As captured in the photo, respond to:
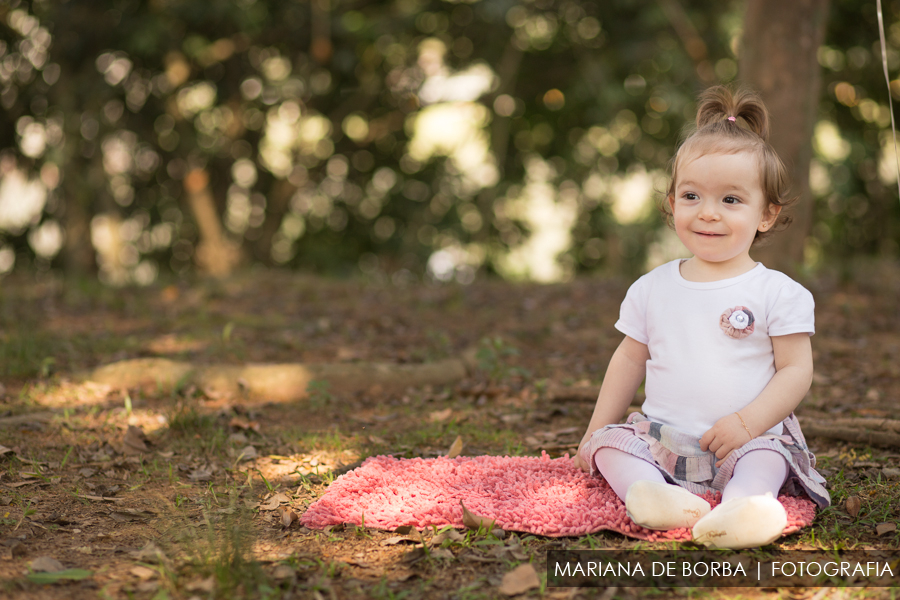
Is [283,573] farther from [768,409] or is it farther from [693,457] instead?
[768,409]

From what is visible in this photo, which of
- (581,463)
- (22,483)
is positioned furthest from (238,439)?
(581,463)

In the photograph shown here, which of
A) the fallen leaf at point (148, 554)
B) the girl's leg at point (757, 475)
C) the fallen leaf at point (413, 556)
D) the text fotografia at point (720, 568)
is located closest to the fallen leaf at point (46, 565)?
the fallen leaf at point (148, 554)

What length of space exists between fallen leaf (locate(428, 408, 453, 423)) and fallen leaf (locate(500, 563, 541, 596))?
5.32 feet

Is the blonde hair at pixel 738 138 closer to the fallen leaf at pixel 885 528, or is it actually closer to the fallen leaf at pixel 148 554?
the fallen leaf at pixel 885 528

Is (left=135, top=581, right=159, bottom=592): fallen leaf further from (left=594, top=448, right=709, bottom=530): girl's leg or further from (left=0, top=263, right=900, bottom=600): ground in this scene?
(left=594, top=448, right=709, bottom=530): girl's leg

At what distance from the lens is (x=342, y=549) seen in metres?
2.08

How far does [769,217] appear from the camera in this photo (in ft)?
7.75

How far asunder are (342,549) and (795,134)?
4912mm

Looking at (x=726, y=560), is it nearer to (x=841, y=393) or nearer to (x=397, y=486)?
(x=397, y=486)

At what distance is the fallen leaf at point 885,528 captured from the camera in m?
2.10

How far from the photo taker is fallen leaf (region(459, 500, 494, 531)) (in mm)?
2158

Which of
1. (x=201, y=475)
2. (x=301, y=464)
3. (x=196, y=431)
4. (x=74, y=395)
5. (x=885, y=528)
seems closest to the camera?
(x=885, y=528)

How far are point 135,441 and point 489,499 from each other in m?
1.62

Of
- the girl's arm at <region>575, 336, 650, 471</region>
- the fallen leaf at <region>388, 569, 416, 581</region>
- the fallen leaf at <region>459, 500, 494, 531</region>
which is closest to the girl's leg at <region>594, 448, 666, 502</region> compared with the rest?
the girl's arm at <region>575, 336, 650, 471</region>
